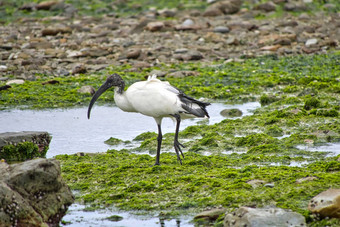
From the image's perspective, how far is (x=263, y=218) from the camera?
5.62 m

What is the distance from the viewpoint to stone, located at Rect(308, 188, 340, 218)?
5793 millimetres

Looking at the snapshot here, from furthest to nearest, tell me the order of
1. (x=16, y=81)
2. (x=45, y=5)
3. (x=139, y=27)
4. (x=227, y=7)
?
(x=45, y=5) → (x=227, y=7) → (x=139, y=27) → (x=16, y=81)

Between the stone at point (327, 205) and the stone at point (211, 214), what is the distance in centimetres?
91

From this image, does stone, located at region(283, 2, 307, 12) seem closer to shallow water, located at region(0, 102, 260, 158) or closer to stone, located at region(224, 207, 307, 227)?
shallow water, located at region(0, 102, 260, 158)

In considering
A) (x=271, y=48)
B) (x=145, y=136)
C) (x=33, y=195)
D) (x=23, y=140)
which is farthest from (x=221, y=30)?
(x=33, y=195)

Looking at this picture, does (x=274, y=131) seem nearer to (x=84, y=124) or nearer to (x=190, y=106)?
(x=190, y=106)

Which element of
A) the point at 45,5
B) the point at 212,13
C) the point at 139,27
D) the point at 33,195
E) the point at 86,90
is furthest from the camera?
the point at 45,5

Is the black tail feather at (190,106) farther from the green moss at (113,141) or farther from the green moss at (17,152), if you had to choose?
the green moss at (113,141)

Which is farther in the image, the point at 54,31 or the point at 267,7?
the point at 267,7

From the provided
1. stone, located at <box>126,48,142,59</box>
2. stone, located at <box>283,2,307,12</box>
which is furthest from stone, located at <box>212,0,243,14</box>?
stone, located at <box>126,48,142,59</box>

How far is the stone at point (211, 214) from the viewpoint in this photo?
6266 millimetres

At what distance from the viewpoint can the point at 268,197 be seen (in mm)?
6629

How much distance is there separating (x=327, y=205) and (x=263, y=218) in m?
0.68

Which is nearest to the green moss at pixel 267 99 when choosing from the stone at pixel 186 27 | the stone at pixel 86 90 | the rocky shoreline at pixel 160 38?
the stone at pixel 86 90
